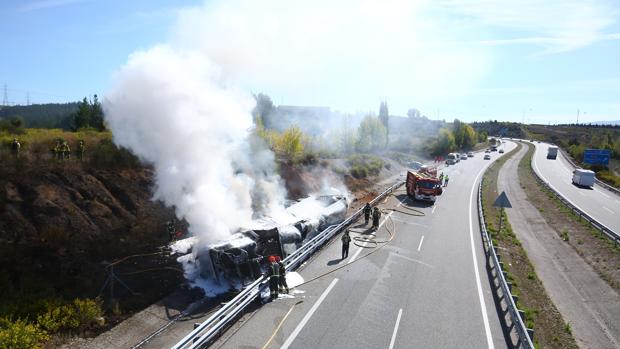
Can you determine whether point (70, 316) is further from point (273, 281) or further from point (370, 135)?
point (370, 135)

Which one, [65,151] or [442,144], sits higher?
[65,151]

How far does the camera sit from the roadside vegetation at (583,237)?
71.7 ft

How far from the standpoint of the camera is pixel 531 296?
55.9 feet

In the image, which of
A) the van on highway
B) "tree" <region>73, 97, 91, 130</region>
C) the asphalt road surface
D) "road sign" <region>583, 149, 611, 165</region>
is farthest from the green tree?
"tree" <region>73, 97, 91, 130</region>

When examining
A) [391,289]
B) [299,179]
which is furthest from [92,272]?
[299,179]

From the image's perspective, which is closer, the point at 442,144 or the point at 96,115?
the point at 96,115

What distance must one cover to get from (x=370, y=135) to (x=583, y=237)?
159 ft

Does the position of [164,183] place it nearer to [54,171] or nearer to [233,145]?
[233,145]

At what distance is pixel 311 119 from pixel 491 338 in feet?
215

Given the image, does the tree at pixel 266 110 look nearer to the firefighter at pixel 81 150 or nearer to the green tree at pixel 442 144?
the firefighter at pixel 81 150

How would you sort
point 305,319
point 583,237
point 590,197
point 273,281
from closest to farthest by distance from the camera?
point 305,319
point 273,281
point 583,237
point 590,197

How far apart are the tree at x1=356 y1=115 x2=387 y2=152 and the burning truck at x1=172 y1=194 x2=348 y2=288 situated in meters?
50.3

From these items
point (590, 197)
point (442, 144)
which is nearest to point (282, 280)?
point (590, 197)

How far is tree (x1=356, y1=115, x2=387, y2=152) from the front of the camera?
2846 inches
